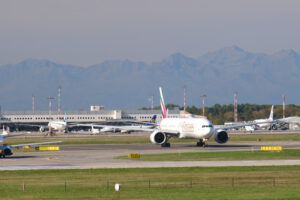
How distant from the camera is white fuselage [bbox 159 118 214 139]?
8825cm

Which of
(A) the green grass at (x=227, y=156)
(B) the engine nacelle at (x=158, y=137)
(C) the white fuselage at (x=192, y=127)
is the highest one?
(C) the white fuselage at (x=192, y=127)

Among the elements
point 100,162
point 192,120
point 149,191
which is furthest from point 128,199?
point 192,120

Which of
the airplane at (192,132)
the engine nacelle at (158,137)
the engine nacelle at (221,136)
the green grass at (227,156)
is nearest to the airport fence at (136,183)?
the green grass at (227,156)

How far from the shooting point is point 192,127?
8994 centimetres

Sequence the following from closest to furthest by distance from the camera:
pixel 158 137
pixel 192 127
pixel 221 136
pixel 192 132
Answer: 1. pixel 192 127
2. pixel 192 132
3. pixel 221 136
4. pixel 158 137

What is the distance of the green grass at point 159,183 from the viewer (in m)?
37.8

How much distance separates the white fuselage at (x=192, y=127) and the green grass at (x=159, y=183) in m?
33.6

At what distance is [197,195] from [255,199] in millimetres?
3783

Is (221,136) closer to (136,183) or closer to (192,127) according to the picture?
(192,127)

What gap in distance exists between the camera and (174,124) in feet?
308

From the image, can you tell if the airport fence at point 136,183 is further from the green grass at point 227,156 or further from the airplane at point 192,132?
the airplane at point 192,132

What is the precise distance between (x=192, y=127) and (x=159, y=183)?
46396 millimetres

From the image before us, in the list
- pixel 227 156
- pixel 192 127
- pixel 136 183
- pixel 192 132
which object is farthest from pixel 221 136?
pixel 136 183

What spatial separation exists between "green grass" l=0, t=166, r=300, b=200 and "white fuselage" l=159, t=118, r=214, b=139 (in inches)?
1324
